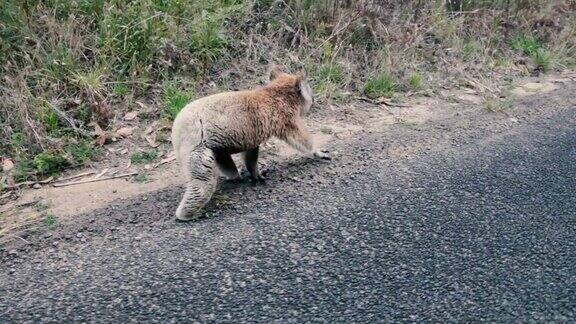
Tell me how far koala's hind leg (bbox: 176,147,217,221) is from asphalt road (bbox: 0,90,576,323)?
0.12 meters

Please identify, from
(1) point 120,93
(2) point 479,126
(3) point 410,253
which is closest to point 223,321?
(3) point 410,253

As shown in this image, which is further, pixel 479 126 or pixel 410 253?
pixel 479 126

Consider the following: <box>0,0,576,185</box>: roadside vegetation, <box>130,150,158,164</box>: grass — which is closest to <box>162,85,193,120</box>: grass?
<box>0,0,576,185</box>: roadside vegetation

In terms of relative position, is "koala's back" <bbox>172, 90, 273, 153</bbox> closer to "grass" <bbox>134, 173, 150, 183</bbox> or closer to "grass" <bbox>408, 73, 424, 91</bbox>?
"grass" <bbox>134, 173, 150, 183</bbox>

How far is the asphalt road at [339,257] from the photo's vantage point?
329cm

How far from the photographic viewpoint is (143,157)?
17.8 ft

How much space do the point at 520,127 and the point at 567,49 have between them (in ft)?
12.8

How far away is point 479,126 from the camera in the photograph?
6266 millimetres

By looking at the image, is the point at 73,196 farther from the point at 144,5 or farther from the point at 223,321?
the point at 144,5

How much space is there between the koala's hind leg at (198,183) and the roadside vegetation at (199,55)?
44.6 inches

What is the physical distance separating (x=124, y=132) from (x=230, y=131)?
1.65 metres

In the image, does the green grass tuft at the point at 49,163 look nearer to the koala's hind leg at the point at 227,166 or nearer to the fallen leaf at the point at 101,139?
the fallen leaf at the point at 101,139

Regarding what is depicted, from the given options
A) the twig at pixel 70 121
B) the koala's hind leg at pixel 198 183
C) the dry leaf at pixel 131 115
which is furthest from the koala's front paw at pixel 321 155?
the twig at pixel 70 121

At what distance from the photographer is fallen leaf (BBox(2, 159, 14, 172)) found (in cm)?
512
